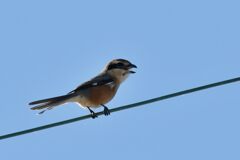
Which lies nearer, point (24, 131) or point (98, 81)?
point (24, 131)

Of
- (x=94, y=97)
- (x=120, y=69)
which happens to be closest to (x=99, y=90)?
(x=94, y=97)

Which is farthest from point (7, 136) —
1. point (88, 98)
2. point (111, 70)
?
point (111, 70)

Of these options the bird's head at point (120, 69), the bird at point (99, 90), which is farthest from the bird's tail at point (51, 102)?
the bird's head at point (120, 69)

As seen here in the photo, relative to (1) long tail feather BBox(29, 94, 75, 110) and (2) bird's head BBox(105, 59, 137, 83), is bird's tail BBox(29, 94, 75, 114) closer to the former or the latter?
(1) long tail feather BBox(29, 94, 75, 110)

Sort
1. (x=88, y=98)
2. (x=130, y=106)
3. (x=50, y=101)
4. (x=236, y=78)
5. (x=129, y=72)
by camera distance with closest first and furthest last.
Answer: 1. (x=236, y=78)
2. (x=130, y=106)
3. (x=50, y=101)
4. (x=88, y=98)
5. (x=129, y=72)

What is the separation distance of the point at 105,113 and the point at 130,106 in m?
2.70

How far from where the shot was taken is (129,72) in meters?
11.4

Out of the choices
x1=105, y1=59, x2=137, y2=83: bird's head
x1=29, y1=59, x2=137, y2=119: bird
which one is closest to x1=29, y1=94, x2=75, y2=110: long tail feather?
x1=29, y1=59, x2=137, y2=119: bird

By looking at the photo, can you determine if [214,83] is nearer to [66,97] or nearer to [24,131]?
[24,131]

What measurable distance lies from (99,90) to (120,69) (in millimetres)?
868

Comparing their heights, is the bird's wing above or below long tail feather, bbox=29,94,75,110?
above

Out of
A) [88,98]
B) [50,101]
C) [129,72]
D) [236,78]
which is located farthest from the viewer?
[129,72]

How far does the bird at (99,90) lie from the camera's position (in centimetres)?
1007

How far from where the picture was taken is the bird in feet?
33.0
